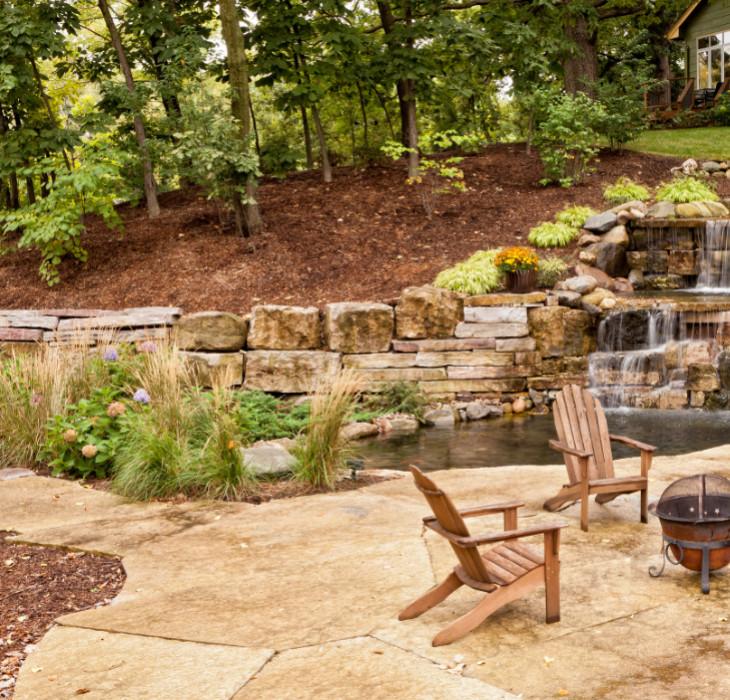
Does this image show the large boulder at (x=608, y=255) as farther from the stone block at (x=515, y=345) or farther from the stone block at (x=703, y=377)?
the stone block at (x=703, y=377)

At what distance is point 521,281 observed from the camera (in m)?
9.60

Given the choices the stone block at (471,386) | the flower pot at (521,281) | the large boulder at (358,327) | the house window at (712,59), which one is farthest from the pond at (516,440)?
the house window at (712,59)

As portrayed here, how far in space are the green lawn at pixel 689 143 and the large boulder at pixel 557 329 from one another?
6994mm

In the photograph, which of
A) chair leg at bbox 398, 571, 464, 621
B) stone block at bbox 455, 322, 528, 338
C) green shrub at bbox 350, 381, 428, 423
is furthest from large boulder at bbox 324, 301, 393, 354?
chair leg at bbox 398, 571, 464, 621

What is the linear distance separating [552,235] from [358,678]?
9.11 metres

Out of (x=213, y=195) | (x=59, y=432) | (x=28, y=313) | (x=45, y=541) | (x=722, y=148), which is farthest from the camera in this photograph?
(x=722, y=148)

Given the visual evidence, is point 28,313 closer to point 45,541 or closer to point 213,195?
point 213,195

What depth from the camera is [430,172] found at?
13.4 m

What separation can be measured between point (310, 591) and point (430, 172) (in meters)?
10.6

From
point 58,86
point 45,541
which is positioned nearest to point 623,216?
point 45,541

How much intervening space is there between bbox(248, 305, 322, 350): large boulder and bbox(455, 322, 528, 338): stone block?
5.92 ft

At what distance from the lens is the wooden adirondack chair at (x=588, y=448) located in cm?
462

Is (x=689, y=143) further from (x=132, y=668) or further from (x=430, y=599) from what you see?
(x=132, y=668)

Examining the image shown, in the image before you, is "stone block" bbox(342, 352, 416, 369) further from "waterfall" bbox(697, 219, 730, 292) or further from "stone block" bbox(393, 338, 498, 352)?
"waterfall" bbox(697, 219, 730, 292)
